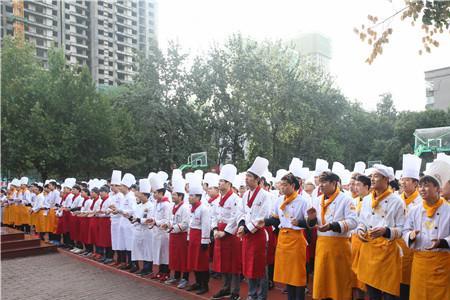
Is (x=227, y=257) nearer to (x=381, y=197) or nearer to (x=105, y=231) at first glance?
(x=381, y=197)

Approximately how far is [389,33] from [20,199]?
15.1 metres

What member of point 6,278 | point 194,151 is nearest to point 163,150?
point 194,151

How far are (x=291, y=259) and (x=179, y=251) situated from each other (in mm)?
2660

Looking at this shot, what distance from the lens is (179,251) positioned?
7238 millimetres

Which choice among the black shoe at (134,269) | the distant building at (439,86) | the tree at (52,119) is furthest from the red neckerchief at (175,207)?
the distant building at (439,86)

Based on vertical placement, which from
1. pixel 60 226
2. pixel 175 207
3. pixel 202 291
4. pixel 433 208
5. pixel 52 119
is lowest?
pixel 202 291

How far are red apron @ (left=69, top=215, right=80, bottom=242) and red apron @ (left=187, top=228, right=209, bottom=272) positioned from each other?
520 cm

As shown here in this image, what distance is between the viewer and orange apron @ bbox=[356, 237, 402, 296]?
14.5 ft

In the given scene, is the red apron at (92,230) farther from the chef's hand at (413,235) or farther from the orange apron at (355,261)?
the chef's hand at (413,235)

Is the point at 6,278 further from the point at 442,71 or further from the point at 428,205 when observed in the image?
the point at 442,71

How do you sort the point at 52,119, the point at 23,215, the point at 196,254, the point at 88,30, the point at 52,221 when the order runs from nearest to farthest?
the point at 196,254, the point at 52,221, the point at 23,215, the point at 52,119, the point at 88,30

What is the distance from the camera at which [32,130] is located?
19797 millimetres

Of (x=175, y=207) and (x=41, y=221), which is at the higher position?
Result: (x=175, y=207)

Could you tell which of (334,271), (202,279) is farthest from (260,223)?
(202,279)
